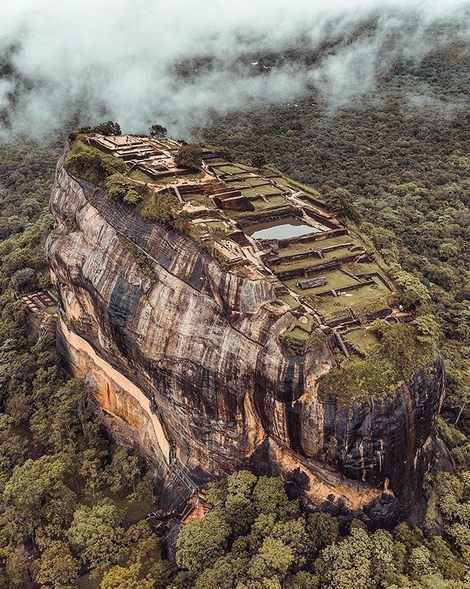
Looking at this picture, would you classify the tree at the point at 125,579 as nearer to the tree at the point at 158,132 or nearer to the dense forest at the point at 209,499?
the dense forest at the point at 209,499

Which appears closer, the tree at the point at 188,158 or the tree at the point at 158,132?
the tree at the point at 188,158

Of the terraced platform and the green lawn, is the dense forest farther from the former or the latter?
the green lawn

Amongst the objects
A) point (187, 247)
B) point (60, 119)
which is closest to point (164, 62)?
point (60, 119)

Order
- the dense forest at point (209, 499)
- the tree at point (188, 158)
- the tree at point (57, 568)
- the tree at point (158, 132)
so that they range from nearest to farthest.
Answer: the dense forest at point (209, 499) < the tree at point (57, 568) < the tree at point (188, 158) < the tree at point (158, 132)

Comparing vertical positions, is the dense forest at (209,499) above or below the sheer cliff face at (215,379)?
below

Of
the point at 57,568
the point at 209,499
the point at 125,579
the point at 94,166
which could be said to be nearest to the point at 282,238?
the point at 94,166

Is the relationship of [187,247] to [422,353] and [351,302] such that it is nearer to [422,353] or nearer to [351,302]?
[351,302]

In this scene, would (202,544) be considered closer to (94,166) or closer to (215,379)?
(215,379)

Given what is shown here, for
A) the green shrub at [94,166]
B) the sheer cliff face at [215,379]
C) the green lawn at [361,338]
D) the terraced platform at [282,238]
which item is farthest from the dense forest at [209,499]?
the green shrub at [94,166]
